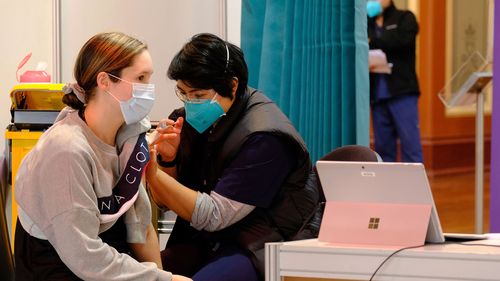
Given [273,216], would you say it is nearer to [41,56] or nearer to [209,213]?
[209,213]

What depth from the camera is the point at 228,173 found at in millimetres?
2684

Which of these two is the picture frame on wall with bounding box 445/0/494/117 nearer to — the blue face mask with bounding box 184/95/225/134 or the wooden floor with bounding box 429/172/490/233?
the wooden floor with bounding box 429/172/490/233

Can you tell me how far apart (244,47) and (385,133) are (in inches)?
102

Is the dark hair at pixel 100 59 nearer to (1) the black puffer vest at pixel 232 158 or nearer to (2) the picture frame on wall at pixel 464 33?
(1) the black puffer vest at pixel 232 158

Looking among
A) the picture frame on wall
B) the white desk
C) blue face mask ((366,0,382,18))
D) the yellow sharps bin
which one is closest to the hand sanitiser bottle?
the yellow sharps bin

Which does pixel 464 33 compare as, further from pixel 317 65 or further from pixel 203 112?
pixel 203 112

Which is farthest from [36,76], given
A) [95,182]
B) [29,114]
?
[95,182]

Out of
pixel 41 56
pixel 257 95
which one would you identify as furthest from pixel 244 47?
pixel 41 56

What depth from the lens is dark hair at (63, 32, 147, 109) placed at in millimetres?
2297

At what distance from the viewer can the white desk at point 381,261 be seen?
6.13ft

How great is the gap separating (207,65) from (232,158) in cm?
31

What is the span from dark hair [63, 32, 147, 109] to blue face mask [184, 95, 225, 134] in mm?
478

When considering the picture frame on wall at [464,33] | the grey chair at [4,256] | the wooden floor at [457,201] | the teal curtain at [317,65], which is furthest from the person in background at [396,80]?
the grey chair at [4,256]

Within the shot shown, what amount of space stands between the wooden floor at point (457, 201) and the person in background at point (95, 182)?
11.0ft
